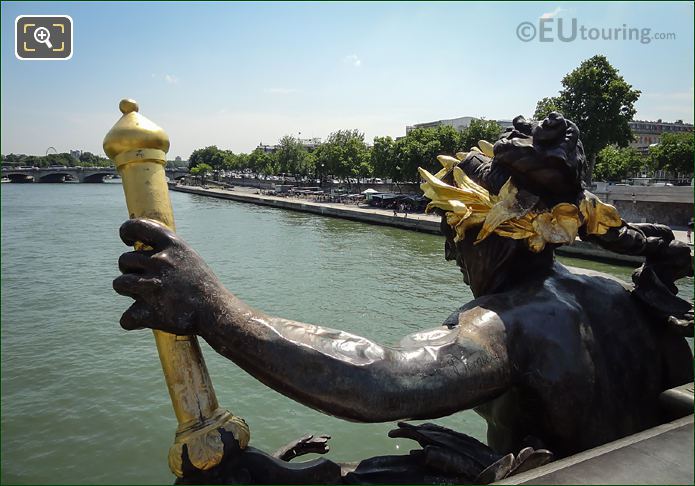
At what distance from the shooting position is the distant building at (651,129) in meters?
86.4

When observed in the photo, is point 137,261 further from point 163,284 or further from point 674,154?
point 674,154

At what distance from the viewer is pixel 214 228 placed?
30.6m

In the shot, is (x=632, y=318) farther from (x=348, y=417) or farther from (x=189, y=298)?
(x=189, y=298)

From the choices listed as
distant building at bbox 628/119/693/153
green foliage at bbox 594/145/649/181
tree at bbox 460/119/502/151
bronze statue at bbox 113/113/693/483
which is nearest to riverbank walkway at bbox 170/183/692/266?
tree at bbox 460/119/502/151

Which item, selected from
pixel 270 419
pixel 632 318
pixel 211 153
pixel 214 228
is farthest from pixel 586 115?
pixel 211 153

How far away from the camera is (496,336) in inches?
69.6

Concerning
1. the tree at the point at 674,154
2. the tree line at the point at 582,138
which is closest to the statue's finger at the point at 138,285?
the tree line at the point at 582,138

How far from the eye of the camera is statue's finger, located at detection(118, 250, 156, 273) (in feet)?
5.11

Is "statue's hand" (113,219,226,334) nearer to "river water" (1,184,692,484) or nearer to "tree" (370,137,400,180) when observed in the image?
"river water" (1,184,692,484)

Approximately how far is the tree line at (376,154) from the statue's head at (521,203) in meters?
25.8

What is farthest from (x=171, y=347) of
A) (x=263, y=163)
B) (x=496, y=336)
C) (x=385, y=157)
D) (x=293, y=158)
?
(x=263, y=163)

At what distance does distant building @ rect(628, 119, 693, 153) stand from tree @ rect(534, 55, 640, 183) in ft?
199

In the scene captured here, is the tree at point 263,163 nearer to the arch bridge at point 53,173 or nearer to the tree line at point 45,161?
the arch bridge at point 53,173

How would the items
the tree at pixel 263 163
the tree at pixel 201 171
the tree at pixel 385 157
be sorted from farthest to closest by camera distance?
the tree at pixel 201 171 < the tree at pixel 263 163 < the tree at pixel 385 157
